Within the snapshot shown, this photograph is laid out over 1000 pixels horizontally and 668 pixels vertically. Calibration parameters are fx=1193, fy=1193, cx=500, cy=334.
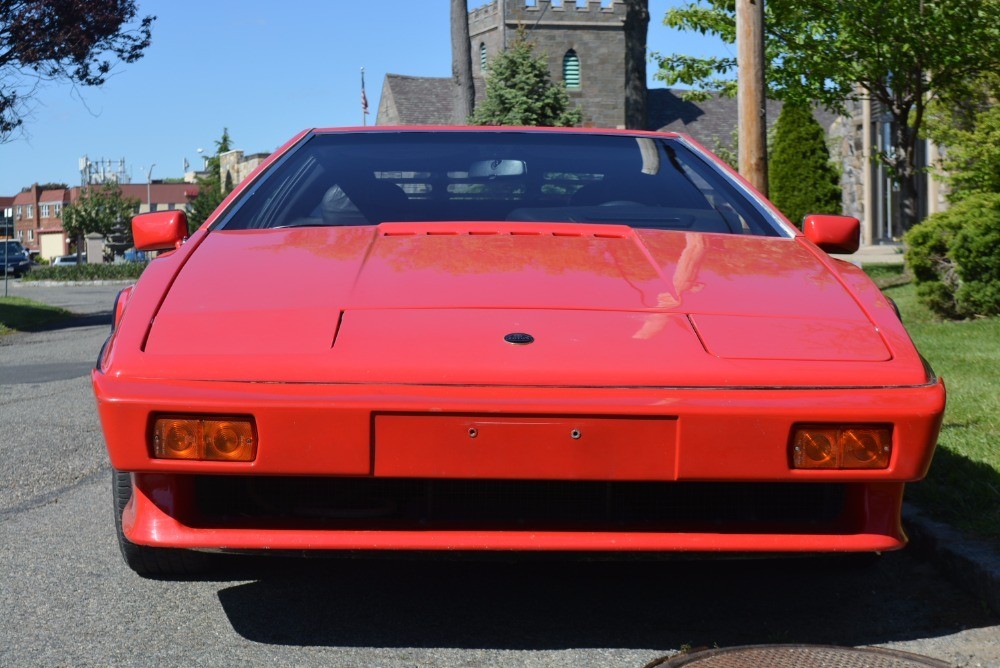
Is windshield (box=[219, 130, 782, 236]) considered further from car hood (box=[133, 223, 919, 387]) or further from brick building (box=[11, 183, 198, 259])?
brick building (box=[11, 183, 198, 259])

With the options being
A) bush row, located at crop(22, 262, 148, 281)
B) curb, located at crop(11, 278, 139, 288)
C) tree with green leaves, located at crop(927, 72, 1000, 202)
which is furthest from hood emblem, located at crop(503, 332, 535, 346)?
bush row, located at crop(22, 262, 148, 281)

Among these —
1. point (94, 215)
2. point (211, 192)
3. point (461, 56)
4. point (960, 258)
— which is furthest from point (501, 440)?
point (94, 215)

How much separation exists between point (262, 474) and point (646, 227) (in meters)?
1.62

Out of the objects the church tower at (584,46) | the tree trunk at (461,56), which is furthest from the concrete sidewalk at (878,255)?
the church tower at (584,46)

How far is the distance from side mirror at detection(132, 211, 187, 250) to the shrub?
7.01 metres

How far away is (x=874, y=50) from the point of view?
1419cm

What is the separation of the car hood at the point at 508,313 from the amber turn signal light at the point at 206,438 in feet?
0.32

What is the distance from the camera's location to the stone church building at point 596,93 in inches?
1134

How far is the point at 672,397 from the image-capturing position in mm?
2510

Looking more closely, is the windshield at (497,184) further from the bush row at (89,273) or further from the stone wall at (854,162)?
the bush row at (89,273)

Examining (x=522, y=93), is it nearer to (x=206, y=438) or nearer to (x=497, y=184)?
(x=497, y=184)

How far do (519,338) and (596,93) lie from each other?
4857 cm

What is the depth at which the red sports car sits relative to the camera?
2.50m

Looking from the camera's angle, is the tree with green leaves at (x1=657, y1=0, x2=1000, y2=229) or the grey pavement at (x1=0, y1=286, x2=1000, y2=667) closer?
the grey pavement at (x1=0, y1=286, x2=1000, y2=667)
